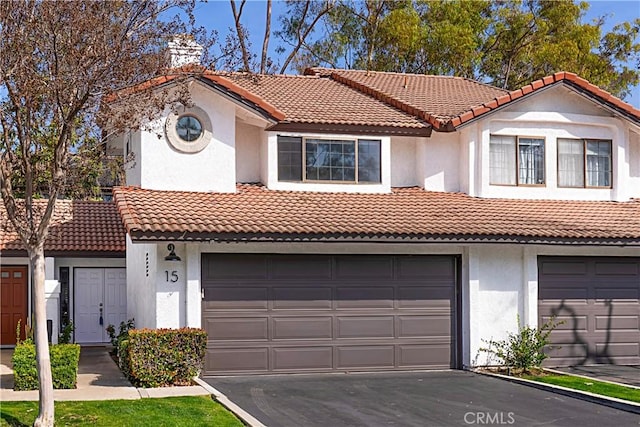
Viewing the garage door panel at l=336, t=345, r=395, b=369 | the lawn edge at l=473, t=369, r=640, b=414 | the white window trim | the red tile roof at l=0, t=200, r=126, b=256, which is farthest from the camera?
the red tile roof at l=0, t=200, r=126, b=256

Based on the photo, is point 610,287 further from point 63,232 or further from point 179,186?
point 63,232

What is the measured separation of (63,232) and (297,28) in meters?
18.5

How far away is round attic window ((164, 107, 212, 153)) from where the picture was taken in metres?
18.0

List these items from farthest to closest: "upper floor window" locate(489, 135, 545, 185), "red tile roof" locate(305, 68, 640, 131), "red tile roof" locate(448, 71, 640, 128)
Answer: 1. "upper floor window" locate(489, 135, 545, 185)
2. "red tile roof" locate(305, 68, 640, 131)
3. "red tile roof" locate(448, 71, 640, 128)

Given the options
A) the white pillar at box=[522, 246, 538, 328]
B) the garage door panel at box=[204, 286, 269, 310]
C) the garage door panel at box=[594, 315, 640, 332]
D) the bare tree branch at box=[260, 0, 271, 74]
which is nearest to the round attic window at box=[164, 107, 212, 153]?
the garage door panel at box=[204, 286, 269, 310]

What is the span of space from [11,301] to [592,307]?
45.5ft

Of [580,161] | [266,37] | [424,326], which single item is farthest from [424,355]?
[266,37]

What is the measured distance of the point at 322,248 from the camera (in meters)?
17.0

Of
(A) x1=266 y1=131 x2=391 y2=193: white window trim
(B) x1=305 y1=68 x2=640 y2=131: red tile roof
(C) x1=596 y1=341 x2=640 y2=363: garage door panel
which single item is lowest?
(C) x1=596 y1=341 x2=640 y2=363: garage door panel

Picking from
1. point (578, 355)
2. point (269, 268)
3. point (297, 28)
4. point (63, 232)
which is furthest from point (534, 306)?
point (297, 28)

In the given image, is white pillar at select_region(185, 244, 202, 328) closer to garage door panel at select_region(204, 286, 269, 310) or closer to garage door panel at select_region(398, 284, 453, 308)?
garage door panel at select_region(204, 286, 269, 310)

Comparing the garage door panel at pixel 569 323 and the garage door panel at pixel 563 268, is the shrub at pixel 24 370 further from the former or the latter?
the garage door panel at pixel 563 268

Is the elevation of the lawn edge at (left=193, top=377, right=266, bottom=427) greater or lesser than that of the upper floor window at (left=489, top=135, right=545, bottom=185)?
lesser

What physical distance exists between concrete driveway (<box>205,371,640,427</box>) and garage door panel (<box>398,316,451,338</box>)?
42.1 inches
